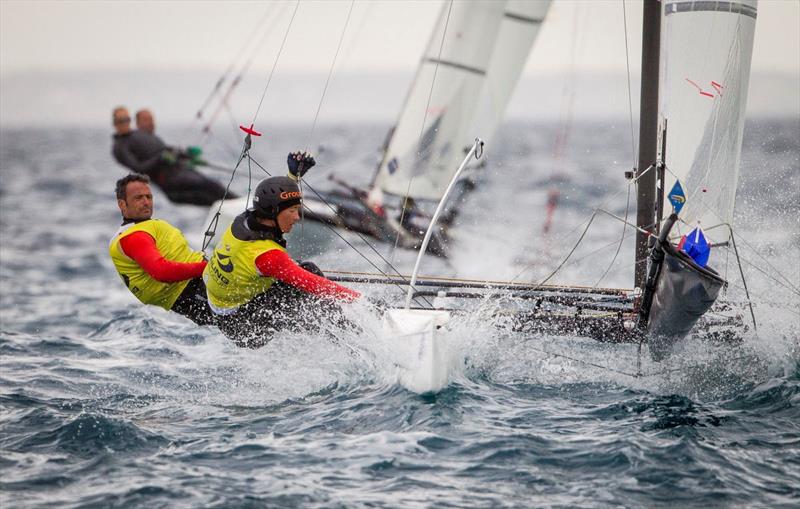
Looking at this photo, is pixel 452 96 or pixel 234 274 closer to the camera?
pixel 234 274

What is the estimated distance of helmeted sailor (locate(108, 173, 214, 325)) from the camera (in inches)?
231

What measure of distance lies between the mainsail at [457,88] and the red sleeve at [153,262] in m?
4.23

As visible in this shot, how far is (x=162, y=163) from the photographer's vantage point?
1188cm

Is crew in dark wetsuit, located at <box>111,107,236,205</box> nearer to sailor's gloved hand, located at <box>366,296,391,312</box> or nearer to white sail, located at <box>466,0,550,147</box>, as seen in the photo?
white sail, located at <box>466,0,550,147</box>

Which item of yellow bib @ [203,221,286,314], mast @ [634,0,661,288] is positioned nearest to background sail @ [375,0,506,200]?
mast @ [634,0,661,288]

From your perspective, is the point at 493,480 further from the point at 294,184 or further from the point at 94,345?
the point at 94,345

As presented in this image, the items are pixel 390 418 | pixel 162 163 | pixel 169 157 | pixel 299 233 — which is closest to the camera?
pixel 390 418

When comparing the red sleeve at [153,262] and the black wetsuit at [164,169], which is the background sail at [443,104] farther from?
the red sleeve at [153,262]

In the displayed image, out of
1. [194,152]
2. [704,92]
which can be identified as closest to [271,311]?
[704,92]

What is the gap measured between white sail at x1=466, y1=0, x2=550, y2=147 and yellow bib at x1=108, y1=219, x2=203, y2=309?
4835mm

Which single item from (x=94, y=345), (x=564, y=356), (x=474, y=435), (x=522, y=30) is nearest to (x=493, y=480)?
(x=474, y=435)

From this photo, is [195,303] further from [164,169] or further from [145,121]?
[145,121]

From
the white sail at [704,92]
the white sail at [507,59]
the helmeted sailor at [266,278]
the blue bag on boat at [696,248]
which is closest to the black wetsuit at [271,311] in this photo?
the helmeted sailor at [266,278]

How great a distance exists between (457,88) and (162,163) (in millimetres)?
3728
